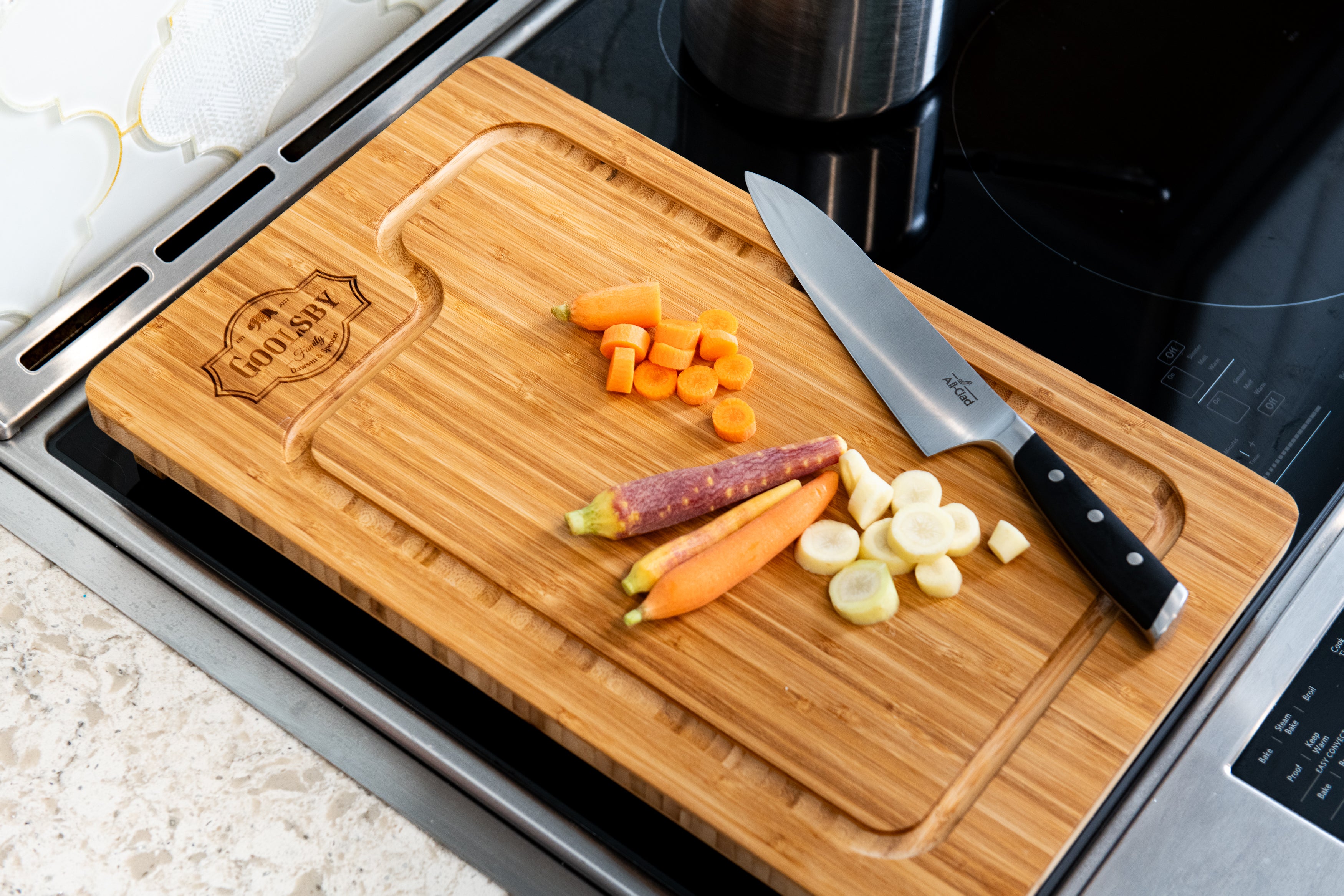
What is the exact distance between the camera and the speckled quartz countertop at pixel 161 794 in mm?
940

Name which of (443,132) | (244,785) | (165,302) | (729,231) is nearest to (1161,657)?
(729,231)

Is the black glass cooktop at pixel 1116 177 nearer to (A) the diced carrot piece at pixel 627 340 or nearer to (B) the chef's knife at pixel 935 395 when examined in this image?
(B) the chef's knife at pixel 935 395

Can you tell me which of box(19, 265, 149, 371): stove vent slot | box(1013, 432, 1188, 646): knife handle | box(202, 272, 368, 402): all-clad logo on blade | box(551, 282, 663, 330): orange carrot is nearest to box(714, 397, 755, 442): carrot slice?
box(551, 282, 663, 330): orange carrot

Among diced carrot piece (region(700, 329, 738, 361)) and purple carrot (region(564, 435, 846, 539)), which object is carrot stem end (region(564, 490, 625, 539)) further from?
diced carrot piece (region(700, 329, 738, 361))

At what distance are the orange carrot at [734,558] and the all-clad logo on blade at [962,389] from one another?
0.54 ft

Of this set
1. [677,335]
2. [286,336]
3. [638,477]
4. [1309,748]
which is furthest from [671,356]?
[1309,748]

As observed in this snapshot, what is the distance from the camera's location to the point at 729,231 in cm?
125

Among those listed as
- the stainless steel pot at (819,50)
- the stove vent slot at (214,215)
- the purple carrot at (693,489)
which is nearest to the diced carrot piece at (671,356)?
the purple carrot at (693,489)

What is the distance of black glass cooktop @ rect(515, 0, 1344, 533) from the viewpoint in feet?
4.05

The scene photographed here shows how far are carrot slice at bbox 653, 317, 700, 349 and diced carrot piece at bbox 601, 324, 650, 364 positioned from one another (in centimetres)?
1

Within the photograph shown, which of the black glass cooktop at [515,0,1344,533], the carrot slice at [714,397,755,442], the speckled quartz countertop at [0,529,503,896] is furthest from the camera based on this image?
the black glass cooktop at [515,0,1344,533]

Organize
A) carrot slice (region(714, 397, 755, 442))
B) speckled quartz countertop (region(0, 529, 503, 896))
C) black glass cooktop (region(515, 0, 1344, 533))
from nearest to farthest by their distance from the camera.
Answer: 1. speckled quartz countertop (region(0, 529, 503, 896))
2. carrot slice (region(714, 397, 755, 442))
3. black glass cooktop (region(515, 0, 1344, 533))

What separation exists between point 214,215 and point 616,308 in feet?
1.66

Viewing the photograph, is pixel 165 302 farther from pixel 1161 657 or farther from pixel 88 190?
pixel 1161 657
